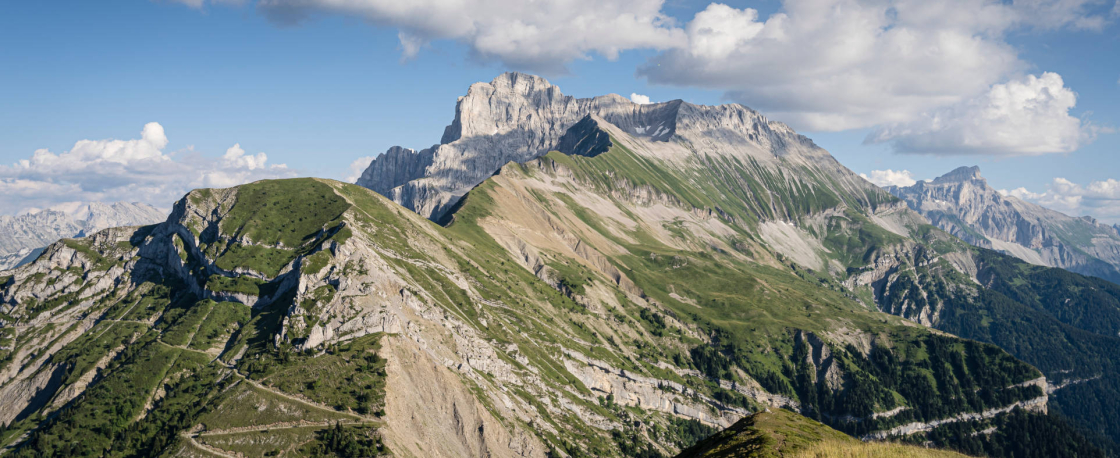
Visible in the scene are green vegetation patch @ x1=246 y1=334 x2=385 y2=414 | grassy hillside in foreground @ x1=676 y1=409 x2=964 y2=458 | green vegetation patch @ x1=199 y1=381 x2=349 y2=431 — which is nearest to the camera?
grassy hillside in foreground @ x1=676 y1=409 x2=964 y2=458

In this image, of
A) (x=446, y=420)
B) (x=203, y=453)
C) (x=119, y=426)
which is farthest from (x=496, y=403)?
(x=119, y=426)

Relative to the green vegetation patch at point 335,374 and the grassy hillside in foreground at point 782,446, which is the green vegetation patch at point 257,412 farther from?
the grassy hillside in foreground at point 782,446

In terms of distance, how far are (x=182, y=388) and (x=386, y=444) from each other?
7261 centimetres

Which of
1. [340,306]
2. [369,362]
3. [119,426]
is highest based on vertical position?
[340,306]

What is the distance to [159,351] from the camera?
197625 millimetres

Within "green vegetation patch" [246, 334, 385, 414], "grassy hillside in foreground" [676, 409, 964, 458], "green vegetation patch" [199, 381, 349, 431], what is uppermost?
"grassy hillside in foreground" [676, 409, 964, 458]

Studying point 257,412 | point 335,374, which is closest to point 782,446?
point 257,412

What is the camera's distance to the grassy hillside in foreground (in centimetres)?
4966

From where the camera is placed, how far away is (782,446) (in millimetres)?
58031

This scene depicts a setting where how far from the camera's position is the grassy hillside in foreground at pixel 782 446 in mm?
49656

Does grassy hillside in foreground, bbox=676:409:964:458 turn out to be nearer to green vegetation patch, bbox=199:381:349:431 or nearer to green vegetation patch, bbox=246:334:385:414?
green vegetation patch, bbox=246:334:385:414

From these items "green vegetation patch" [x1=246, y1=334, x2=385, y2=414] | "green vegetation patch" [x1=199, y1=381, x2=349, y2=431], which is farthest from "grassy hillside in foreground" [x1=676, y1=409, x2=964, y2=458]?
"green vegetation patch" [x1=199, y1=381, x2=349, y2=431]

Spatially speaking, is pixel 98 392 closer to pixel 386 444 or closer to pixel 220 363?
pixel 220 363

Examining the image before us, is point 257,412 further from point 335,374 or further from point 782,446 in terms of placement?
point 782,446
